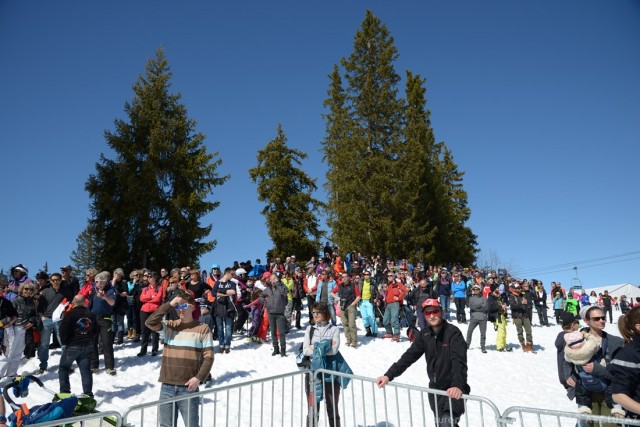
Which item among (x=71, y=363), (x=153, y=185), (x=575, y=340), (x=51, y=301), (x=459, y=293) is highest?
(x=153, y=185)

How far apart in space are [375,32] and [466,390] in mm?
36233

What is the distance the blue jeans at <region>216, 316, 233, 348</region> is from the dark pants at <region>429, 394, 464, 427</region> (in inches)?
304

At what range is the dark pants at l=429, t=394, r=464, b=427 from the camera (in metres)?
4.37

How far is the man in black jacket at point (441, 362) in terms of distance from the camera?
437cm

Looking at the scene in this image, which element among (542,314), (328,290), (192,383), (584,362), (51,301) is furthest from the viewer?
(542,314)

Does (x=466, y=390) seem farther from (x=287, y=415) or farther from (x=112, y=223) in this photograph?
(x=112, y=223)

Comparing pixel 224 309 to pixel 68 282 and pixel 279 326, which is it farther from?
pixel 68 282

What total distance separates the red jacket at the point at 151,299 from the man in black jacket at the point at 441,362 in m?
7.83

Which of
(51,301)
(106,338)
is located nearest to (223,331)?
(106,338)

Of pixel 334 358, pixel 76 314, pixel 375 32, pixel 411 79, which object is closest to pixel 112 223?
pixel 76 314

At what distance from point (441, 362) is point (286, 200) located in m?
26.3

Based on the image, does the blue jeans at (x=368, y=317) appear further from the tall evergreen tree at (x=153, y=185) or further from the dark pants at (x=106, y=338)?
the tall evergreen tree at (x=153, y=185)

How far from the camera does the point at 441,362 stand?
458 cm

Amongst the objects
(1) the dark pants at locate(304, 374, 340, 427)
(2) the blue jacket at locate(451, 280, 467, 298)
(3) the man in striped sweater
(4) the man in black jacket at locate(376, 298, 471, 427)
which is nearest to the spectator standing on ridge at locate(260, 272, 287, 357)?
(1) the dark pants at locate(304, 374, 340, 427)
